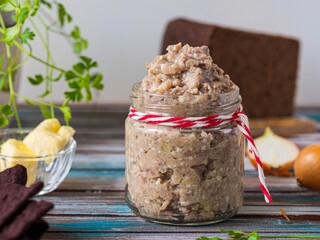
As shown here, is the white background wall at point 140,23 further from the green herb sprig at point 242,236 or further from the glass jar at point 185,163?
the green herb sprig at point 242,236

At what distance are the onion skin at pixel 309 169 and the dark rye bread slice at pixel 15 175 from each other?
56 cm

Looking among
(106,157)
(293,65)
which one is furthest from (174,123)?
(293,65)

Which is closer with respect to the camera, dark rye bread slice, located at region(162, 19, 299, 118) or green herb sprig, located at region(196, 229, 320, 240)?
green herb sprig, located at region(196, 229, 320, 240)

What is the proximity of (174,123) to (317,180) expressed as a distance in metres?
0.40

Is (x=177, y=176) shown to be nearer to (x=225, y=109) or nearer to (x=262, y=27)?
(x=225, y=109)

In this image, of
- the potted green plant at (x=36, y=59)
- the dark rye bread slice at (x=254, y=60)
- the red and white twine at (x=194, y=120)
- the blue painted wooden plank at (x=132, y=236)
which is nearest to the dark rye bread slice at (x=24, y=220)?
the blue painted wooden plank at (x=132, y=236)

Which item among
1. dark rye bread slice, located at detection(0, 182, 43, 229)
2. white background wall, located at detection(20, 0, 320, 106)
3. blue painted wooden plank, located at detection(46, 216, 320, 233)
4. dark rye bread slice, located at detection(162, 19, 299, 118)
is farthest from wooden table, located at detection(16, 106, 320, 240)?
white background wall, located at detection(20, 0, 320, 106)

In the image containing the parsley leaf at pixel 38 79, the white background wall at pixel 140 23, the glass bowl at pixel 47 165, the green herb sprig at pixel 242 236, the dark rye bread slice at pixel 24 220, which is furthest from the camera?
the white background wall at pixel 140 23

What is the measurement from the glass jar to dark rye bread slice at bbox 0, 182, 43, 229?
20cm

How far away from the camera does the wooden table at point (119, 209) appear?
1.12 meters

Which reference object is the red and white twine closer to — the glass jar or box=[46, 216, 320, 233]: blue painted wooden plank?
the glass jar

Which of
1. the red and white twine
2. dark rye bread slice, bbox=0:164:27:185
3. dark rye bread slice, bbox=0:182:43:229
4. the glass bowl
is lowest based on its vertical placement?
the glass bowl

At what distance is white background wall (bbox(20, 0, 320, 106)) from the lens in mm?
2154

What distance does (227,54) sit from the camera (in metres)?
1.92
